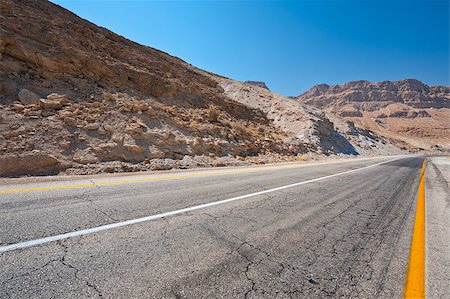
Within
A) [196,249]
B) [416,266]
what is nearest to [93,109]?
[196,249]

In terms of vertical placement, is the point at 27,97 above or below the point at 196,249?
above

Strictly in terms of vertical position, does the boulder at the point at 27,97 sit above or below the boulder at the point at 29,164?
above

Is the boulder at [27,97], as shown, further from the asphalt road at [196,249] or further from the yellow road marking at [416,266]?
the yellow road marking at [416,266]

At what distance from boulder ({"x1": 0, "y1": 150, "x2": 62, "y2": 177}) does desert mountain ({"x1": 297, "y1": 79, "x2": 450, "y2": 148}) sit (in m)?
100

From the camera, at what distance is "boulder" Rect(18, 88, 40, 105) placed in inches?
401

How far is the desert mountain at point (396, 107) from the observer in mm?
101312

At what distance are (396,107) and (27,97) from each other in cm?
16542

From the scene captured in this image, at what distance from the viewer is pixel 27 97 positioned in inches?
407

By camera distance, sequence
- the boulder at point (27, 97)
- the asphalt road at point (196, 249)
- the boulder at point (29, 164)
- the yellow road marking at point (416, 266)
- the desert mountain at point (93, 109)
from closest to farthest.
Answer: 1. the asphalt road at point (196, 249)
2. the yellow road marking at point (416, 266)
3. the boulder at point (29, 164)
4. the desert mountain at point (93, 109)
5. the boulder at point (27, 97)

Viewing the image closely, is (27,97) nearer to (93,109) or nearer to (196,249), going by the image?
(93,109)

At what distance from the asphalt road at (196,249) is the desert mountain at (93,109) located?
4.75m

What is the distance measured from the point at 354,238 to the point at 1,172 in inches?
400

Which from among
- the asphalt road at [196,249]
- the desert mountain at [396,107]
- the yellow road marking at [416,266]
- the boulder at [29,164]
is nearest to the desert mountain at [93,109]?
the boulder at [29,164]

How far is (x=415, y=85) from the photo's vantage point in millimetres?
180000
